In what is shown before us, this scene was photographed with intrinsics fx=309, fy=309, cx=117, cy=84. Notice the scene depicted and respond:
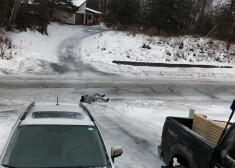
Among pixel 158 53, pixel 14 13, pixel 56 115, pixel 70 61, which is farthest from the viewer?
pixel 14 13

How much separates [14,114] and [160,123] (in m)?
5.30

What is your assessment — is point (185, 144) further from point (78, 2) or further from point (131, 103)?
point (78, 2)

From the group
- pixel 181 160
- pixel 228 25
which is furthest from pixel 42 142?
pixel 228 25

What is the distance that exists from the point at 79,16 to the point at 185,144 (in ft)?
189

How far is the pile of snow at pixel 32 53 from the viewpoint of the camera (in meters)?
20.8

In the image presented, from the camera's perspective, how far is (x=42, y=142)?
4566 mm

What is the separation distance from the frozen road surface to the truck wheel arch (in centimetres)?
188

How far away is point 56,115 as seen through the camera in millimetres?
5102

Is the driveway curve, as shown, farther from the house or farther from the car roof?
the house

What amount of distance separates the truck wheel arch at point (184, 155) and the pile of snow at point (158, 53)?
17.0 metres

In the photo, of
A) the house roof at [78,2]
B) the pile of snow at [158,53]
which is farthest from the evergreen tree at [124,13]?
the house roof at [78,2]

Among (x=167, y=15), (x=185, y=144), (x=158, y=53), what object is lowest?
(x=185, y=144)

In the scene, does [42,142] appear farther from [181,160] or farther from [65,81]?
[65,81]

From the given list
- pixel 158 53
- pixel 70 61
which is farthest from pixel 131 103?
pixel 158 53
